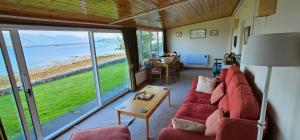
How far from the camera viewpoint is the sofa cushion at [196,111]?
7.59ft

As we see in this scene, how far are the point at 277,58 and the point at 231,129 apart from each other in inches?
29.2

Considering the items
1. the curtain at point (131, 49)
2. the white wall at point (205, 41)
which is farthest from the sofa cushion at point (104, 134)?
the white wall at point (205, 41)

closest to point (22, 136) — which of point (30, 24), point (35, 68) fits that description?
point (35, 68)

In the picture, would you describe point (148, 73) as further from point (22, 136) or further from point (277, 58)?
point (277, 58)

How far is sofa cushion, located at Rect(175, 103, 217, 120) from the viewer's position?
91.1 inches

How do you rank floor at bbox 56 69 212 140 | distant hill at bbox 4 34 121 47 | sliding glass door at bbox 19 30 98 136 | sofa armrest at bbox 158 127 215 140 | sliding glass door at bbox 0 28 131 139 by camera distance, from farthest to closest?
floor at bbox 56 69 212 140, sliding glass door at bbox 19 30 98 136, distant hill at bbox 4 34 121 47, sliding glass door at bbox 0 28 131 139, sofa armrest at bbox 158 127 215 140

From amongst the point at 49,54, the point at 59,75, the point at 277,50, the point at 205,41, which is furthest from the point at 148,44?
the point at 277,50

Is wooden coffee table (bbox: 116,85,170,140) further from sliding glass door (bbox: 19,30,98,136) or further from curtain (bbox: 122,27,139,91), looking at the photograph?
curtain (bbox: 122,27,139,91)

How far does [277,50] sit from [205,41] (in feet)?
21.9

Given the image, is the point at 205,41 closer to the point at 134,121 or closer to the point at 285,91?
the point at 134,121

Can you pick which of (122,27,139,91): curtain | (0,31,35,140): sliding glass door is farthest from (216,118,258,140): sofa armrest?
(122,27,139,91): curtain

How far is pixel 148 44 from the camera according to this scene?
6492mm

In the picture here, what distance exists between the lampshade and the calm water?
2703mm

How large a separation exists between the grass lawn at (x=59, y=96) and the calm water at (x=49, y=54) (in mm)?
418
